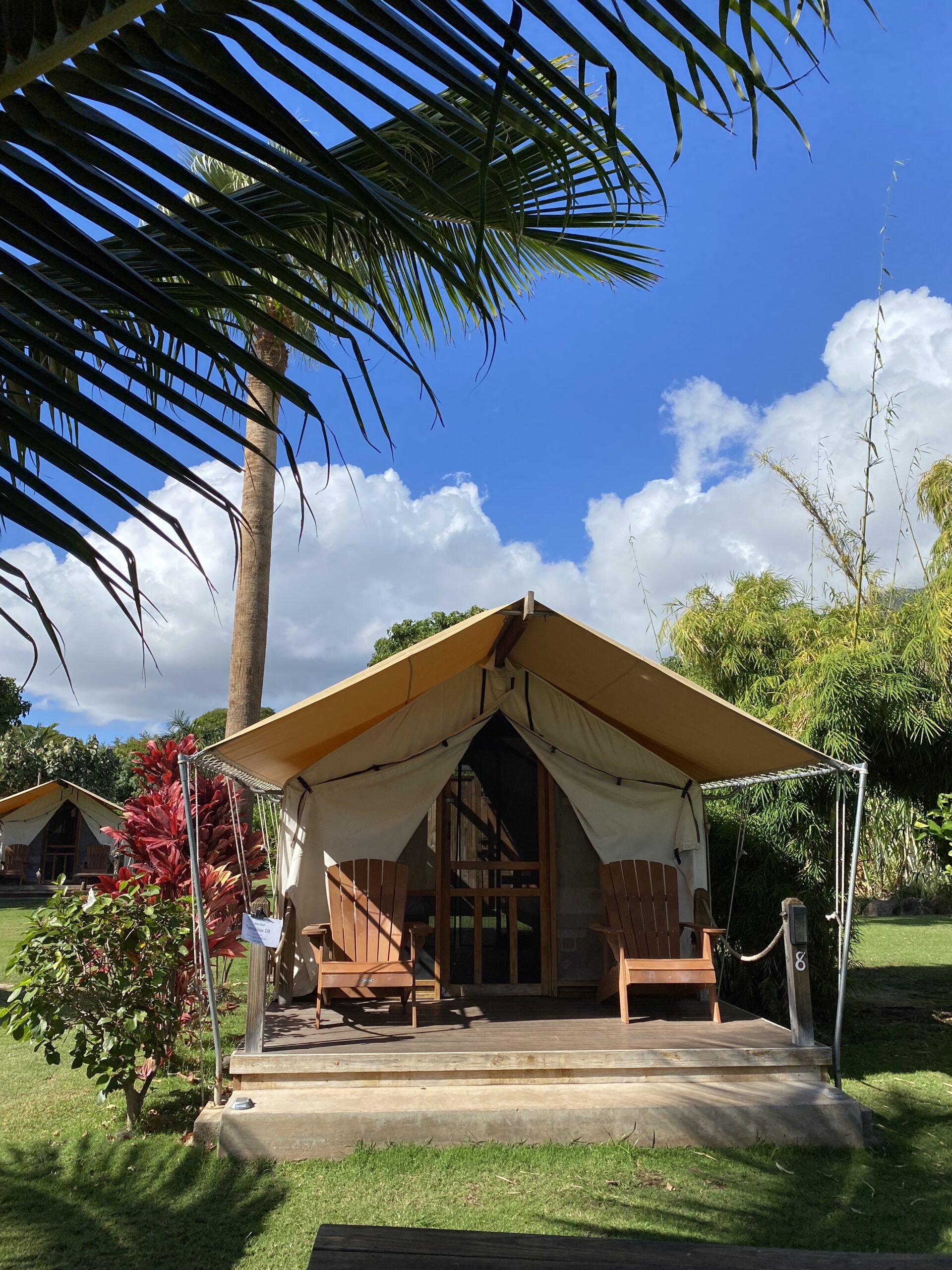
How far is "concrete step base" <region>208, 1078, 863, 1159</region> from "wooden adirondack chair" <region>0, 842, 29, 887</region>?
18173 mm

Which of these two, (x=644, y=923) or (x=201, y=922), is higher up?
(x=201, y=922)

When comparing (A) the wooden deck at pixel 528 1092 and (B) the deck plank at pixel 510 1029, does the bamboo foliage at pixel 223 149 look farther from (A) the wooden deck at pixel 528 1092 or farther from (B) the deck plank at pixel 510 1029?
(B) the deck plank at pixel 510 1029

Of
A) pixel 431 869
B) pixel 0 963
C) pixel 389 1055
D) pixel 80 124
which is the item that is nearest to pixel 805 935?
pixel 389 1055

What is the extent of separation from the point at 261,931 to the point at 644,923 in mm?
2974

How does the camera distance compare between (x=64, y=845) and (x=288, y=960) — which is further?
(x=64, y=845)

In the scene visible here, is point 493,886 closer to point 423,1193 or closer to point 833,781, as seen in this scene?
point 833,781

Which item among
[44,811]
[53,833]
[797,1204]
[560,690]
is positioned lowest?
[797,1204]

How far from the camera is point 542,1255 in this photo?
1259 mm

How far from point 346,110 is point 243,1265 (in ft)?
12.8

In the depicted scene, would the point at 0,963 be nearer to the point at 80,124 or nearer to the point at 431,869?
the point at 431,869

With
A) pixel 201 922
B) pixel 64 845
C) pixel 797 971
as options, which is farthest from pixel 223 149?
pixel 64 845

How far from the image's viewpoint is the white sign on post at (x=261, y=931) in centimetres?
471

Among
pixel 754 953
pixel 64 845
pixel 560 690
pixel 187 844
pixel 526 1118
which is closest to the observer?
pixel 526 1118

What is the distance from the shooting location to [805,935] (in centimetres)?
522
